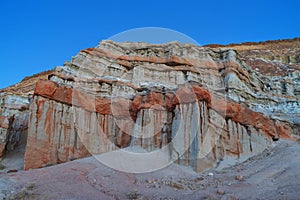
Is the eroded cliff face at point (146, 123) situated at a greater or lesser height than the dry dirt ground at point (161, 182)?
greater

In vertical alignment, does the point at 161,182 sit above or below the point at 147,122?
below

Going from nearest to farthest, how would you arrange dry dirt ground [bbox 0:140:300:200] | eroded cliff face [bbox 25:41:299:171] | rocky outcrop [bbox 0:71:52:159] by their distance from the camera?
dry dirt ground [bbox 0:140:300:200]
eroded cliff face [bbox 25:41:299:171]
rocky outcrop [bbox 0:71:52:159]

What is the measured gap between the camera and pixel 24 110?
96.9 ft

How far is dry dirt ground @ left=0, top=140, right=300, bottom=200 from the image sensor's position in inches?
461

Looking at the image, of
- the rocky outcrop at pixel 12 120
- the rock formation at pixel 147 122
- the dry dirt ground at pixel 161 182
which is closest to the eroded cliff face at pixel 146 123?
the rock formation at pixel 147 122

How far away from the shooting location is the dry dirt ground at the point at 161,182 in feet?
38.4

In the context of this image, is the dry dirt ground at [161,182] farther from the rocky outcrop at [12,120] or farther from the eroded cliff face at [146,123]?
the rocky outcrop at [12,120]

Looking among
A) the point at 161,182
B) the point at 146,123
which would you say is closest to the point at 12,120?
the point at 146,123

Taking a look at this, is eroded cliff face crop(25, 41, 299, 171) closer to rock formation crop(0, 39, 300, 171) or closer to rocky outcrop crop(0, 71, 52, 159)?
rock formation crop(0, 39, 300, 171)

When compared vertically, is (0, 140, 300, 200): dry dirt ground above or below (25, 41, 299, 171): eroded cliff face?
below

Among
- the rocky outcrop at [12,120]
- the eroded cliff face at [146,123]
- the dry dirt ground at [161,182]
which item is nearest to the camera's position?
the dry dirt ground at [161,182]

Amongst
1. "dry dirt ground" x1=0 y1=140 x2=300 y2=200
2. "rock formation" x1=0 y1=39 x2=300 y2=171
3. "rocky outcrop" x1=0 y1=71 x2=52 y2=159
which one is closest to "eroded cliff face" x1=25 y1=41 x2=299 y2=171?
"rock formation" x1=0 y1=39 x2=300 y2=171

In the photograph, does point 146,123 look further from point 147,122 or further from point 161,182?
point 161,182

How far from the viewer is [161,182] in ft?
46.3
